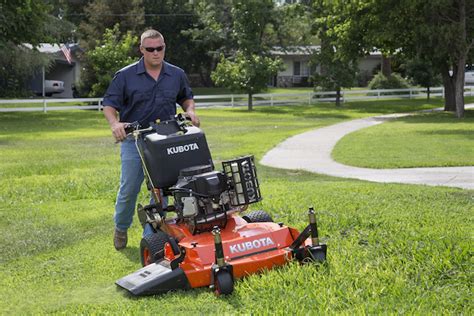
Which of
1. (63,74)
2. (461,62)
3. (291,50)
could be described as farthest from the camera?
(291,50)

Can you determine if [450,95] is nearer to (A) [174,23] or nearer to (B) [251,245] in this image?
(A) [174,23]

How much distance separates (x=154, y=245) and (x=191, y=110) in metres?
1.46

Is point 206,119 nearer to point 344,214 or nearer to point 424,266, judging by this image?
point 344,214

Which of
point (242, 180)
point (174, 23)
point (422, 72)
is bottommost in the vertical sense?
point (242, 180)

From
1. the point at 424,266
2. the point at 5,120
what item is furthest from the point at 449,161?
the point at 5,120

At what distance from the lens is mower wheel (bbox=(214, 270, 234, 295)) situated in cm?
570

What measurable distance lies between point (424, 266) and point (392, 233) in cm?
118

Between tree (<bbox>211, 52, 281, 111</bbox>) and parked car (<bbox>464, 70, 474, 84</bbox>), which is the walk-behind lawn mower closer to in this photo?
tree (<bbox>211, 52, 281, 111</bbox>)

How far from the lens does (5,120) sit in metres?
33.2

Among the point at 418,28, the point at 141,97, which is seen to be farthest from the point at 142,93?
the point at 418,28

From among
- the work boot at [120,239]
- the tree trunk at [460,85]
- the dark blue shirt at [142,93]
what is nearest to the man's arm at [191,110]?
the dark blue shirt at [142,93]

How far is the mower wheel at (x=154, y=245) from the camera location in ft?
21.2

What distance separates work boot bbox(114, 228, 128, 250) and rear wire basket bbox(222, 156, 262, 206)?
1.87m

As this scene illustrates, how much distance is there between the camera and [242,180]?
620 cm
